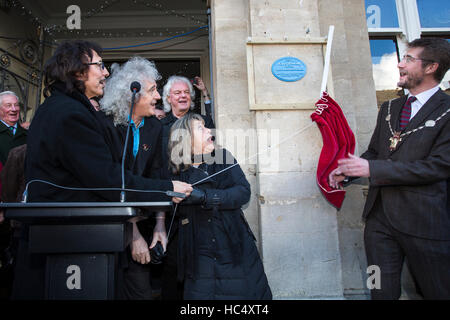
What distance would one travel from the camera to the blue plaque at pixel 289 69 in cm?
312

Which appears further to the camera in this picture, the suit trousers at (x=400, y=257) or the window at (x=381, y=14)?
the window at (x=381, y=14)

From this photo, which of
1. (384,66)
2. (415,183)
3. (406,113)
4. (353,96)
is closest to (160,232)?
(415,183)

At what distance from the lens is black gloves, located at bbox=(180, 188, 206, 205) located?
2.13m

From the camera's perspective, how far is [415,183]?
2236 millimetres

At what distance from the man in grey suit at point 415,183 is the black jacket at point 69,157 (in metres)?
1.61

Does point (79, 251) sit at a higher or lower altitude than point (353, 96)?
lower

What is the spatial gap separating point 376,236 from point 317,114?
1118mm

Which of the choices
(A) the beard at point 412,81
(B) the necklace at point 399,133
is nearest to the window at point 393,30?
(A) the beard at point 412,81

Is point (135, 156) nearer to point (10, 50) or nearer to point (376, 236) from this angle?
point (376, 236)

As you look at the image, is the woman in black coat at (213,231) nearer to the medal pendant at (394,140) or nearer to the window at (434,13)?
the medal pendant at (394,140)

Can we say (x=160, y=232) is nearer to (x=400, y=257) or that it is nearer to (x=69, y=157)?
(x=69, y=157)

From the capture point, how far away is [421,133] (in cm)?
233

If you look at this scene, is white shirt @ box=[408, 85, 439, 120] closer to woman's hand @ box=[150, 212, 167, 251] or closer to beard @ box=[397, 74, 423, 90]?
beard @ box=[397, 74, 423, 90]

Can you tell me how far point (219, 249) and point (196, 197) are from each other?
16.3 inches
